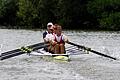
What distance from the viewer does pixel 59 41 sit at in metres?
21.2

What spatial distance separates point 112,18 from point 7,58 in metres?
40.2

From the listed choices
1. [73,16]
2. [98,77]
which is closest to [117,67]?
[98,77]

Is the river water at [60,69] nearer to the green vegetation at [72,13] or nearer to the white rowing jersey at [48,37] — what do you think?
the white rowing jersey at [48,37]

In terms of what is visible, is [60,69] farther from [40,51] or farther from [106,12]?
[106,12]

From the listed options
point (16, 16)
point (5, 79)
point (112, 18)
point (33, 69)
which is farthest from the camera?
point (16, 16)

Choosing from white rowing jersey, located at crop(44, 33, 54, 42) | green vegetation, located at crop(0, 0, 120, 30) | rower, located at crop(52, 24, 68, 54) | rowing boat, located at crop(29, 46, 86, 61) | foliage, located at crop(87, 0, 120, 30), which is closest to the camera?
rowing boat, located at crop(29, 46, 86, 61)

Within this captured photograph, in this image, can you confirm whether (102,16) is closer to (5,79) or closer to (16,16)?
(16,16)

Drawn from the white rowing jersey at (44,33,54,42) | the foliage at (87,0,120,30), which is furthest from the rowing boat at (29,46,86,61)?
the foliage at (87,0,120,30)

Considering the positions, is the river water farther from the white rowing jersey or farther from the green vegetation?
the green vegetation

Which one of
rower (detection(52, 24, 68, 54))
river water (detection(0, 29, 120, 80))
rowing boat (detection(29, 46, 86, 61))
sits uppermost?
rower (detection(52, 24, 68, 54))

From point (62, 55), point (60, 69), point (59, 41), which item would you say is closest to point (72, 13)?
point (59, 41)

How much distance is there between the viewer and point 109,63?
65.0 feet

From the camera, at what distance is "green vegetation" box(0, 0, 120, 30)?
5972cm

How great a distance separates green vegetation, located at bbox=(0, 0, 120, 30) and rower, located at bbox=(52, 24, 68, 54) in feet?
124
